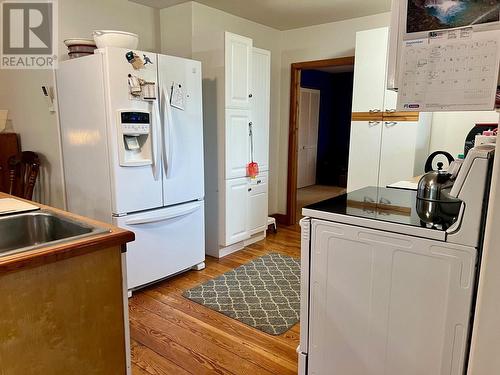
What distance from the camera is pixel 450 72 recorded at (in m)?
1.09

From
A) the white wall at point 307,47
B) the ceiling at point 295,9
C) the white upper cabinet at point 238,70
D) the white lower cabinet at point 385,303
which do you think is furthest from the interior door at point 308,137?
the white lower cabinet at point 385,303

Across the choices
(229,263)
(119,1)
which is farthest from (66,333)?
(119,1)

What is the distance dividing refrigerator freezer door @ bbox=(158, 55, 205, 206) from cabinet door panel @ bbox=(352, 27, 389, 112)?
5.16 ft

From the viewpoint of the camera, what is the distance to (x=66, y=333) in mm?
1299

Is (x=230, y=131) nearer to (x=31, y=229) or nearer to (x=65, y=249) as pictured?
(x=31, y=229)

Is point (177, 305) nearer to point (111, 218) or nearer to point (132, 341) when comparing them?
point (132, 341)

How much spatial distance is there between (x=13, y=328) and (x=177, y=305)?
158 cm

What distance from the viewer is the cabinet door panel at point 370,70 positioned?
3.38 metres

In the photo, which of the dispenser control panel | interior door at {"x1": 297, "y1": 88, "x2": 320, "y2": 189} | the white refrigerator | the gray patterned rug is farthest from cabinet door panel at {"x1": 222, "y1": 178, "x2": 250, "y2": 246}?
interior door at {"x1": 297, "y1": 88, "x2": 320, "y2": 189}

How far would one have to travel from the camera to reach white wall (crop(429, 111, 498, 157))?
10.9 ft

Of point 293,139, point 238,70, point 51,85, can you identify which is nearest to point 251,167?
point 238,70

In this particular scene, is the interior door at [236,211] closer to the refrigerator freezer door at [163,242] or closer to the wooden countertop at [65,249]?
the refrigerator freezer door at [163,242]

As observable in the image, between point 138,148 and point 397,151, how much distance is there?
2314 millimetres

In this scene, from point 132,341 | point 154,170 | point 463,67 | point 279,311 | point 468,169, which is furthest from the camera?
point 154,170
